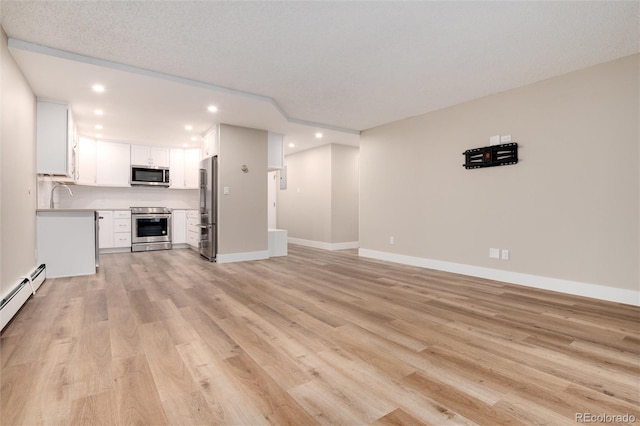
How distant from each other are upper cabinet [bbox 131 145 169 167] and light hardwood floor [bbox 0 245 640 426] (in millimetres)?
3957

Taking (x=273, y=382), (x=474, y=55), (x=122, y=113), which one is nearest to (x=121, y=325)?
(x=273, y=382)

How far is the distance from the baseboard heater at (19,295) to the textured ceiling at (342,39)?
2187 millimetres

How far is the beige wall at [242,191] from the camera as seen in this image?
5.29 metres

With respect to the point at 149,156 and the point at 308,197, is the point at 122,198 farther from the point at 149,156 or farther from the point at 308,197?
the point at 308,197

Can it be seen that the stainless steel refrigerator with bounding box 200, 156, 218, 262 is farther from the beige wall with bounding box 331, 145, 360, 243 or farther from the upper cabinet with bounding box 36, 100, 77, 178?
the beige wall with bounding box 331, 145, 360, 243

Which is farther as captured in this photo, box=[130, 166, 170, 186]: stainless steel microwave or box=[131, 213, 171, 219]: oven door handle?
box=[130, 166, 170, 186]: stainless steel microwave

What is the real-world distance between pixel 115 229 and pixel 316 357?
608 centimetres

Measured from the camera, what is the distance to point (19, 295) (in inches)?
109

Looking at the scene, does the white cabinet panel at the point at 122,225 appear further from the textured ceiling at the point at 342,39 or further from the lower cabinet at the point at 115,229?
the textured ceiling at the point at 342,39

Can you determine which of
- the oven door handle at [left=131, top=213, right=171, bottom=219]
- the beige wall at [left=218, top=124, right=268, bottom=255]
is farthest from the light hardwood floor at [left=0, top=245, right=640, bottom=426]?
the oven door handle at [left=131, top=213, right=171, bottom=219]

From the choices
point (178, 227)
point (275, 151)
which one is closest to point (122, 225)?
point (178, 227)

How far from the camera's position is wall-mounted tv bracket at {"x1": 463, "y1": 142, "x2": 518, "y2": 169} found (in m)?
3.85

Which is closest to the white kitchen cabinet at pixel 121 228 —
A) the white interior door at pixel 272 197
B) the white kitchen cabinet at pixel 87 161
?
the white kitchen cabinet at pixel 87 161

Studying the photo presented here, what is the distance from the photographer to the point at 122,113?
4.63 m
